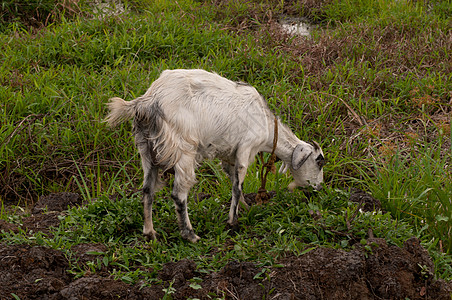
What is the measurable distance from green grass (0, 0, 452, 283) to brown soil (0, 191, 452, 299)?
0.14 m

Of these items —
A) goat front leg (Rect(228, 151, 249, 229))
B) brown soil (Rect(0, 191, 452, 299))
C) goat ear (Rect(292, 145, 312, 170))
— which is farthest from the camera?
goat ear (Rect(292, 145, 312, 170))

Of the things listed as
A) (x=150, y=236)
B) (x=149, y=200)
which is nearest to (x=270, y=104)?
(x=149, y=200)

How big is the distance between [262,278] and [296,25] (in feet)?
21.4

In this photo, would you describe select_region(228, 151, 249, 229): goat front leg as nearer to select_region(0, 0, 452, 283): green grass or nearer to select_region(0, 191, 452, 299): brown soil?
select_region(0, 0, 452, 283): green grass

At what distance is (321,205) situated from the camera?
457 centimetres

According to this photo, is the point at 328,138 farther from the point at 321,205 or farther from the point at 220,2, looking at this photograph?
the point at 220,2

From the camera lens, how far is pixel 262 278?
3641mm

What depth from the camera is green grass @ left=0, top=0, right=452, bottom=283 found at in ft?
13.9

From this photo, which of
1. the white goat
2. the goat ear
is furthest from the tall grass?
the white goat

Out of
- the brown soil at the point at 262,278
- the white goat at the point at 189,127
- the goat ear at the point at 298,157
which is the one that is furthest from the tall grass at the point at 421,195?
the white goat at the point at 189,127

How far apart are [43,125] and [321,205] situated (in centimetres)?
317

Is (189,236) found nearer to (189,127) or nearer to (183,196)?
(183,196)

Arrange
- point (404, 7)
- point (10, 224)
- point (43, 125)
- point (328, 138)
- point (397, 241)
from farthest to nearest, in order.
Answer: point (404, 7)
point (328, 138)
point (43, 125)
point (10, 224)
point (397, 241)

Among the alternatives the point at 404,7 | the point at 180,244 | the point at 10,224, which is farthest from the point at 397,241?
the point at 404,7
